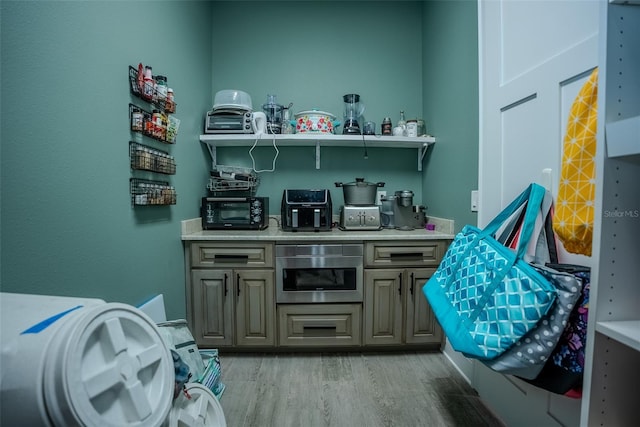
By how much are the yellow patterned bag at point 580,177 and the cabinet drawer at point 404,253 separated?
113 cm

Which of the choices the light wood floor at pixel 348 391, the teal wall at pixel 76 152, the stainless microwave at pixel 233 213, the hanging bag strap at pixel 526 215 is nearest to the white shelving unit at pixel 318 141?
the stainless microwave at pixel 233 213

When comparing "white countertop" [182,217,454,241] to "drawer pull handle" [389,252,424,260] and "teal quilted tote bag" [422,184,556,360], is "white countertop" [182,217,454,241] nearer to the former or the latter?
"drawer pull handle" [389,252,424,260]

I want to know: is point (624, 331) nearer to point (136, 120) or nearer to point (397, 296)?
point (397, 296)

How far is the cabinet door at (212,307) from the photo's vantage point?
6.22 ft

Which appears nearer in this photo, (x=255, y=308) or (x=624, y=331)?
(x=624, y=331)

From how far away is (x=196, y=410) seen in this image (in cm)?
103

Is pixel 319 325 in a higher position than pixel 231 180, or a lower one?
lower

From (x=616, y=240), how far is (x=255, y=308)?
6.00ft

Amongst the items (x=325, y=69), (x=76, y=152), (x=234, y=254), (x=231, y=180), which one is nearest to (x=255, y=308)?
(x=234, y=254)

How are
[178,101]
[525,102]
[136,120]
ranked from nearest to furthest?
[525,102], [136,120], [178,101]

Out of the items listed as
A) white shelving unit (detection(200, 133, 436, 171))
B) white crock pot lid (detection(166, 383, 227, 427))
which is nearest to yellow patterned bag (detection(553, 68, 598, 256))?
white crock pot lid (detection(166, 383, 227, 427))

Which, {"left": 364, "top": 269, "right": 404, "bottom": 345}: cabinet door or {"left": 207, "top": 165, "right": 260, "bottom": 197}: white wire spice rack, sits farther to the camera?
{"left": 207, "top": 165, "right": 260, "bottom": 197}: white wire spice rack

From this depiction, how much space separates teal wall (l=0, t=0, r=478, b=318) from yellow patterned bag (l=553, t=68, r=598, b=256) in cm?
86

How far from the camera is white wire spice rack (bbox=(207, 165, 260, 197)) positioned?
7.11 feet
